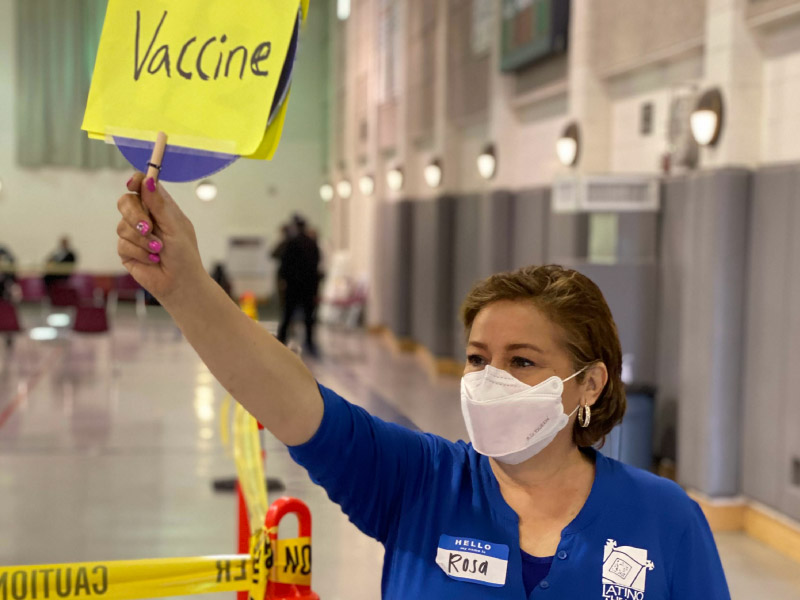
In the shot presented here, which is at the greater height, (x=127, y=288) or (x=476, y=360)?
(x=476, y=360)

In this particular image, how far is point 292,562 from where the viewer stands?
2291 mm

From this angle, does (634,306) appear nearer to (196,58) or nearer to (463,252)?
(463,252)

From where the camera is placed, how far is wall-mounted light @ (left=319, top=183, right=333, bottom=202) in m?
22.1

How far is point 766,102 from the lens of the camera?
571cm

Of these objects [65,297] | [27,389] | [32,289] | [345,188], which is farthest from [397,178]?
[32,289]

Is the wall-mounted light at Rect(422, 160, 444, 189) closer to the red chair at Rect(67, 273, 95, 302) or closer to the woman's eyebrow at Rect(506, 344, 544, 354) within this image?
the red chair at Rect(67, 273, 95, 302)

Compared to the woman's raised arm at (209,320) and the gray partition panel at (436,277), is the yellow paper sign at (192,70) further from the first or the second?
the gray partition panel at (436,277)

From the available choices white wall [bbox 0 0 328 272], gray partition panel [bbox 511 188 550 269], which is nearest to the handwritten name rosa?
gray partition panel [bbox 511 188 550 269]

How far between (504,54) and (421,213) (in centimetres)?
357

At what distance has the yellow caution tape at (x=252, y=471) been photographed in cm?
376

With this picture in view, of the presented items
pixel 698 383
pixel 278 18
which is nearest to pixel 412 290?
Result: pixel 698 383

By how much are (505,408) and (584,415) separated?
0.67ft

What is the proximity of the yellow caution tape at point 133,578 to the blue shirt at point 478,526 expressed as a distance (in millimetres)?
881

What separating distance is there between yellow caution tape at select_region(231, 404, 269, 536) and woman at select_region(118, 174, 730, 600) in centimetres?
224
